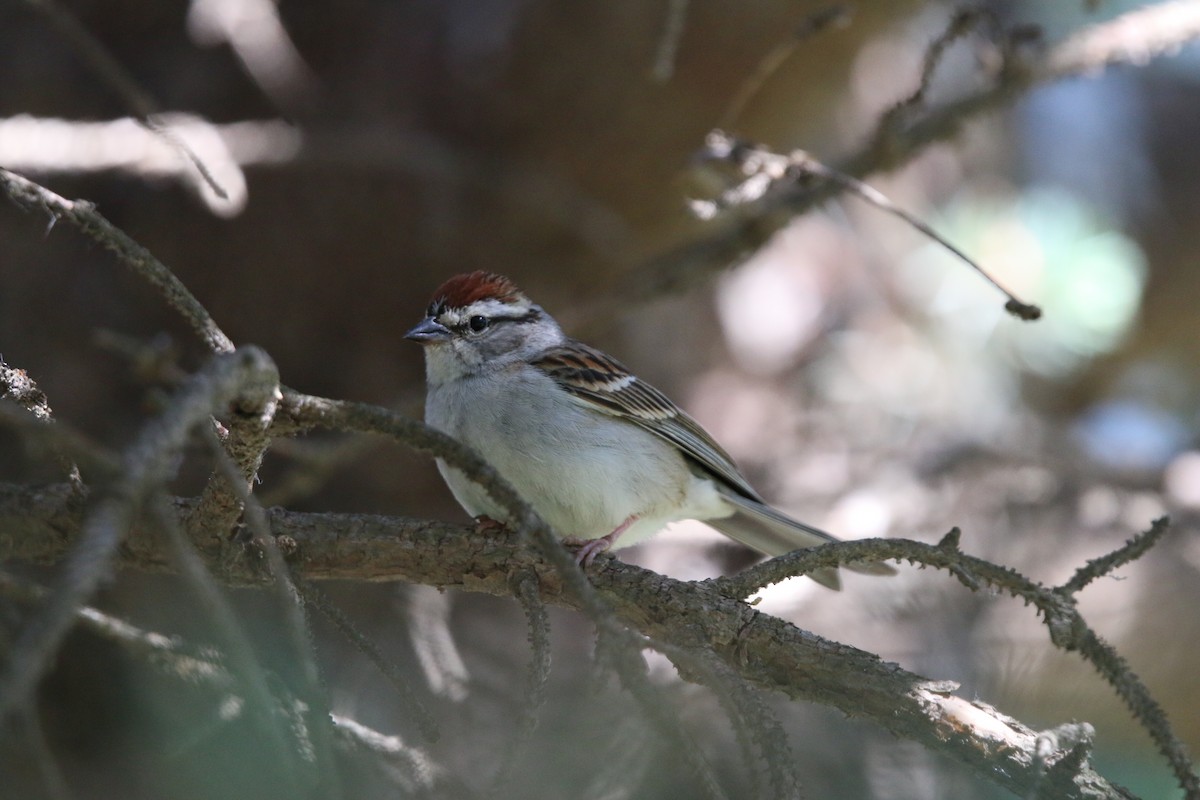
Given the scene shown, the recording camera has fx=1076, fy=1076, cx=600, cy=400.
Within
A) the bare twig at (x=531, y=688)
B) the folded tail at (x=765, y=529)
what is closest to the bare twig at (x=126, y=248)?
the bare twig at (x=531, y=688)

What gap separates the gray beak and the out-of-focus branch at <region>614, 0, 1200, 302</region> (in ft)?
2.54

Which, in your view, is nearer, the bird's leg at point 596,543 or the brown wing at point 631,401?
the bird's leg at point 596,543

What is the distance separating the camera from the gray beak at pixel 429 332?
377 centimetres

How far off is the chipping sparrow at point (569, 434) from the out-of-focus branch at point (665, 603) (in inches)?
21.4

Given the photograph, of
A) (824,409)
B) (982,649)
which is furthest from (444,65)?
(982,649)

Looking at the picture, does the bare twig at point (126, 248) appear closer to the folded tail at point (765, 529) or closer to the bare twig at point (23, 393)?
the bare twig at point (23, 393)

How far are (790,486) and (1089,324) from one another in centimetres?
198

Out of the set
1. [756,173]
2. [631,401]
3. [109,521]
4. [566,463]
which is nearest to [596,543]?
[566,463]

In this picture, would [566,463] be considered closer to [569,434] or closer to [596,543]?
[569,434]

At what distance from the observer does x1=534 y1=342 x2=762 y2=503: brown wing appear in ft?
12.4

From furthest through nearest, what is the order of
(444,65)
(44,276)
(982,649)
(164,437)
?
(444,65)
(44,276)
(982,649)
(164,437)

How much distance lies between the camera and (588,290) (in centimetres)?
509

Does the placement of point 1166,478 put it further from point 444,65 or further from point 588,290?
point 444,65

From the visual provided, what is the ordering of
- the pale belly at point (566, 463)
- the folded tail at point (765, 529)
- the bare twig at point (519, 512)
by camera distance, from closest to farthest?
1. the bare twig at point (519, 512)
2. the pale belly at point (566, 463)
3. the folded tail at point (765, 529)
